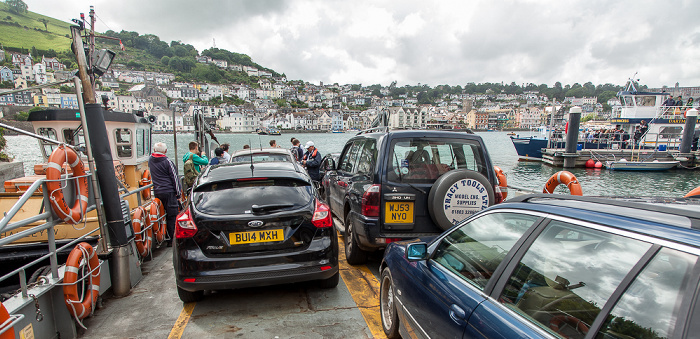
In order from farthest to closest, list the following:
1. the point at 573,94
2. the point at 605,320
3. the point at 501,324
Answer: the point at 573,94, the point at 501,324, the point at 605,320

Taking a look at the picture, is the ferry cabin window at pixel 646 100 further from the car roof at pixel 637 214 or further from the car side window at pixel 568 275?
the car side window at pixel 568 275

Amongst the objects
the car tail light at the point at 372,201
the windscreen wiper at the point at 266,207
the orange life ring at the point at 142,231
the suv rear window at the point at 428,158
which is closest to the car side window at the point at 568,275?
the windscreen wiper at the point at 266,207

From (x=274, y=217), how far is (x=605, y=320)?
110 inches

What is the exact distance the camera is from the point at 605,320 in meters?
1.31

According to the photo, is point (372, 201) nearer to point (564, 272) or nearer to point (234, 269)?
point (234, 269)

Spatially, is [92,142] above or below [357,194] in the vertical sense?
above

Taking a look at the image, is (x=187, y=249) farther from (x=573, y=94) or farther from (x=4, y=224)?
(x=573, y=94)

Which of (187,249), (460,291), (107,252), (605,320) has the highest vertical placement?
(605,320)

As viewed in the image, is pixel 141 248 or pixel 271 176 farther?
pixel 141 248

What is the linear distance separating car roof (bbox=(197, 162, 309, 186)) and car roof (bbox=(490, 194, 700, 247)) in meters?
2.65

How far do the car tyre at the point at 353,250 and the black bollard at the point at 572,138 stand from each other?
24.9m

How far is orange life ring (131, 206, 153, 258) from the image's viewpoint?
4953 millimetres

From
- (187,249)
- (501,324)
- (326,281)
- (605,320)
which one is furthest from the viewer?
(326,281)

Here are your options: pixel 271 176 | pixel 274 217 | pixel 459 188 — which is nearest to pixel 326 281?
pixel 274 217
